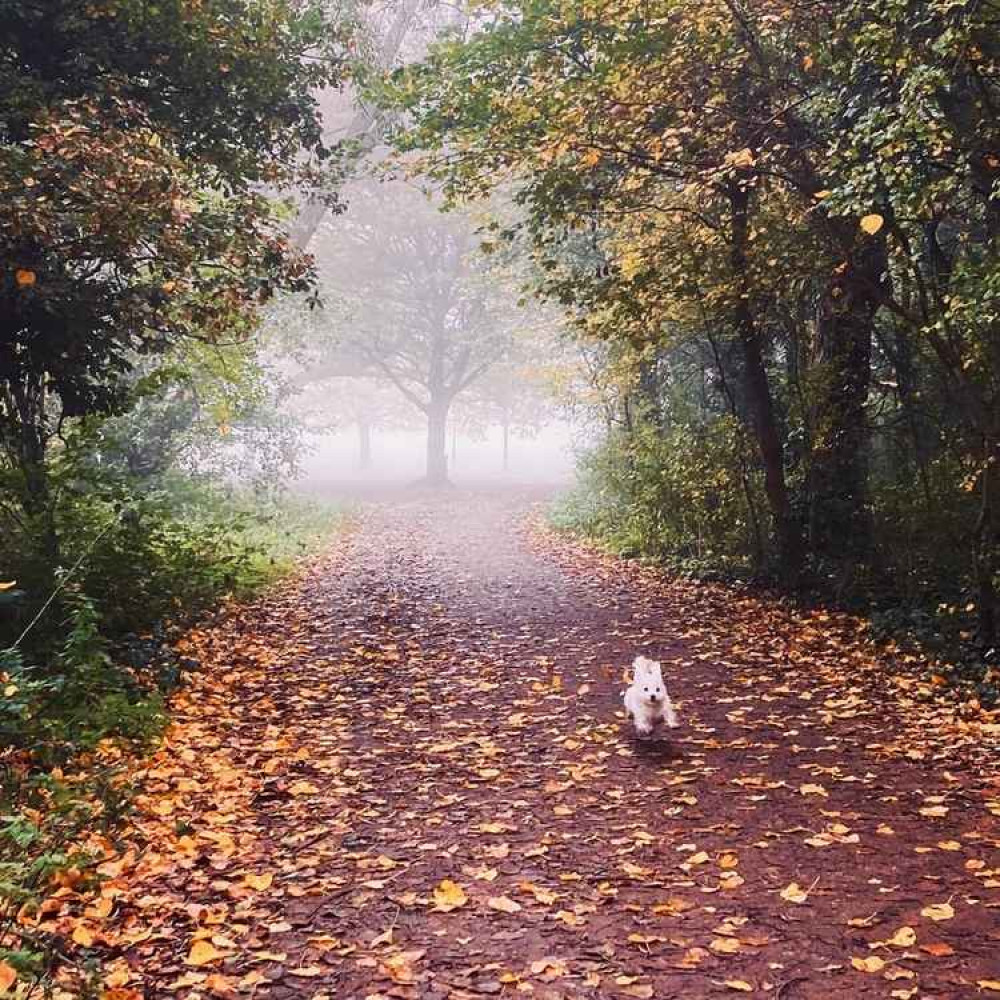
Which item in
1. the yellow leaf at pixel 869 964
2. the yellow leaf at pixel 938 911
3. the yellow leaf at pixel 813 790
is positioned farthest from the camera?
the yellow leaf at pixel 813 790

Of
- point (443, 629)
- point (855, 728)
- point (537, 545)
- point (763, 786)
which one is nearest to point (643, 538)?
point (537, 545)

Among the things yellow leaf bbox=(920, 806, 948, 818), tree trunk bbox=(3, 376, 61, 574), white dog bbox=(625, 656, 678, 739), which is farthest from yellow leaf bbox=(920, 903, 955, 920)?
tree trunk bbox=(3, 376, 61, 574)

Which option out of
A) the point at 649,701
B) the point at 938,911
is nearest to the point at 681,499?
the point at 649,701

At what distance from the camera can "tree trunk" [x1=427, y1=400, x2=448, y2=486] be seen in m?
→ 39.0

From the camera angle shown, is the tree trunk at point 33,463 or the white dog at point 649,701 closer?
the white dog at point 649,701

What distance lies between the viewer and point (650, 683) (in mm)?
6180

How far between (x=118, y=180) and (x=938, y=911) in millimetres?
7812

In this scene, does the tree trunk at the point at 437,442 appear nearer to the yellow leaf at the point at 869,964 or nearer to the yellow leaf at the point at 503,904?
the yellow leaf at the point at 503,904

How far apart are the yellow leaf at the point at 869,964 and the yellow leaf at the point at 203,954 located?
2701 mm

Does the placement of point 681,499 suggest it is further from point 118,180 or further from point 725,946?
point 725,946

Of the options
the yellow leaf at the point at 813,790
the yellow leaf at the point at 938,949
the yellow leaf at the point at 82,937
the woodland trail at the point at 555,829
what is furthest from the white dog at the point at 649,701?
the yellow leaf at the point at 82,937

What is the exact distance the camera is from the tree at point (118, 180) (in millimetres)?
7438

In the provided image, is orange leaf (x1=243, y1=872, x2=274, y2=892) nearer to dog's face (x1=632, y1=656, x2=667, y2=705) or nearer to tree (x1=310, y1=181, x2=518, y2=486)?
dog's face (x1=632, y1=656, x2=667, y2=705)

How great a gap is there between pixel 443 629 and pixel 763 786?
5284 millimetres
